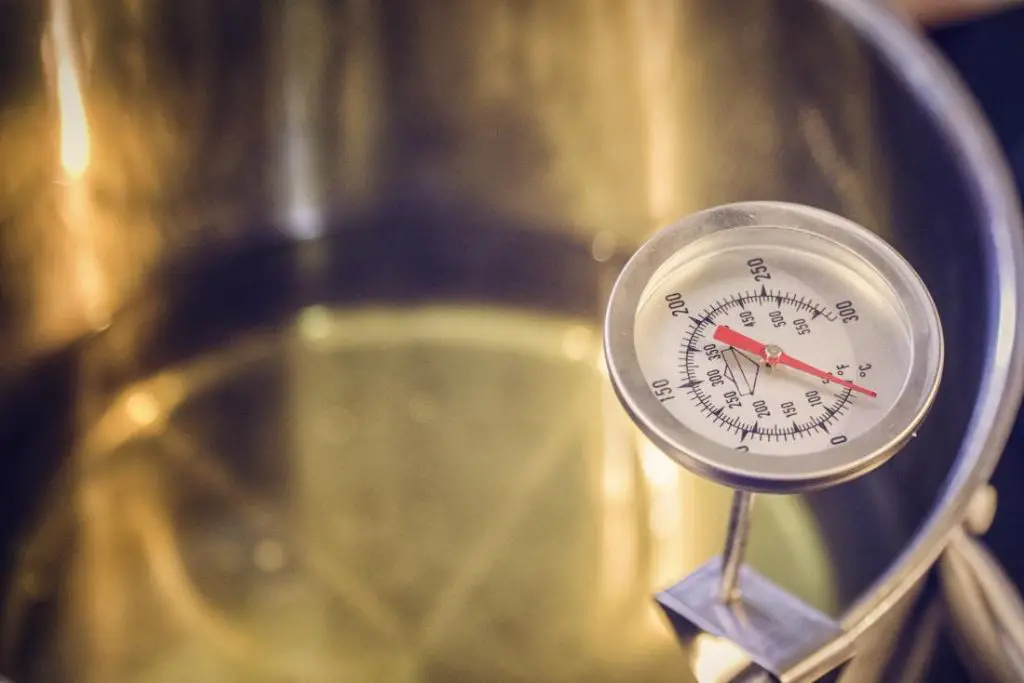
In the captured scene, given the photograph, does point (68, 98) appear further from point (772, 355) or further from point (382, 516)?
point (772, 355)

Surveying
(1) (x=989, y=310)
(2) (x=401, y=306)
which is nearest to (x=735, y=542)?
(1) (x=989, y=310)

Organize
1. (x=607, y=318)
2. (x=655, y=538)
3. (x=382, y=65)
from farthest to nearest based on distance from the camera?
(x=382, y=65)
(x=655, y=538)
(x=607, y=318)

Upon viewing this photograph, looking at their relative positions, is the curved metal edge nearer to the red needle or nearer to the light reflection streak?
the red needle

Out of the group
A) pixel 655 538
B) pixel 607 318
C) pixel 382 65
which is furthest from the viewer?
pixel 382 65

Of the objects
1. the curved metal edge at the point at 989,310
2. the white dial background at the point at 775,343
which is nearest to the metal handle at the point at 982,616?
the curved metal edge at the point at 989,310

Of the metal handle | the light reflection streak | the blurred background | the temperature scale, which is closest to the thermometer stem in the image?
the temperature scale

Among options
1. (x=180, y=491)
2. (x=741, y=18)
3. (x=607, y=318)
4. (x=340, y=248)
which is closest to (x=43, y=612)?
(x=180, y=491)

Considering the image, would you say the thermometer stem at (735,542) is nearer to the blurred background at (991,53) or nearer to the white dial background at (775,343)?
the white dial background at (775,343)

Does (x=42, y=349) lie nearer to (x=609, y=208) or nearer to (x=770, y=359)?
(x=609, y=208)
